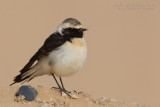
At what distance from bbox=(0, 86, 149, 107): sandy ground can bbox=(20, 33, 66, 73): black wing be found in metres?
0.75

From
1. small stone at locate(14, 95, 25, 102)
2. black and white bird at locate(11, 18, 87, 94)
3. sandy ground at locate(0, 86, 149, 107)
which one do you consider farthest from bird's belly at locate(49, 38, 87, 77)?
small stone at locate(14, 95, 25, 102)

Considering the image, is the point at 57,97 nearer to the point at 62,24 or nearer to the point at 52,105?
the point at 52,105

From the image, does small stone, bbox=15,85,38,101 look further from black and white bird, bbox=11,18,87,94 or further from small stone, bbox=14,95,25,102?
black and white bird, bbox=11,18,87,94

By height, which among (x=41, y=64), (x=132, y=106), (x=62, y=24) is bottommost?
(x=132, y=106)

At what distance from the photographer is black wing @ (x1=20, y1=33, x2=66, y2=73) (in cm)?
1159

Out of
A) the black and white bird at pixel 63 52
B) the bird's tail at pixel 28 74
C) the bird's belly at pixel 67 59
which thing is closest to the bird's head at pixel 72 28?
the black and white bird at pixel 63 52

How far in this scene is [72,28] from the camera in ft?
38.4

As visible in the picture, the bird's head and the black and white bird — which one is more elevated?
the bird's head

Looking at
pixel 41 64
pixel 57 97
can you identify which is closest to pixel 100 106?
pixel 57 97

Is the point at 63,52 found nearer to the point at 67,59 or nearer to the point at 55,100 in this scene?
the point at 67,59

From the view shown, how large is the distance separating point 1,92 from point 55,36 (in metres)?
2.03

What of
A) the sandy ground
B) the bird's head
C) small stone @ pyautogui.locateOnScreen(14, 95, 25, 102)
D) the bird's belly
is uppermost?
the bird's head

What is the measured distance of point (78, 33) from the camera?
1173 centimetres

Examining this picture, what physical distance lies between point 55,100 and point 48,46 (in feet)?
4.55
